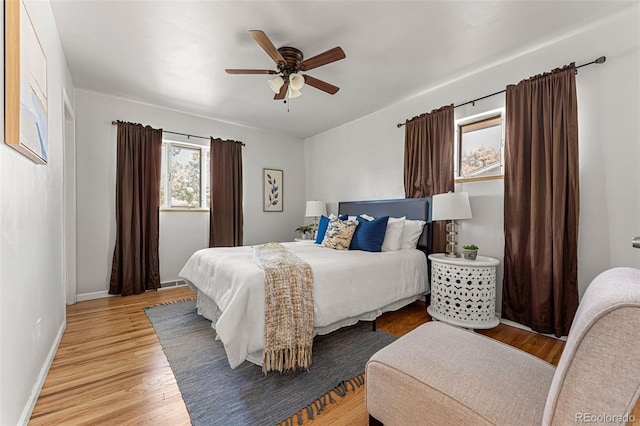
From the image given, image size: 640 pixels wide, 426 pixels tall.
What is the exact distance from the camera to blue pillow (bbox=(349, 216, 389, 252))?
313cm

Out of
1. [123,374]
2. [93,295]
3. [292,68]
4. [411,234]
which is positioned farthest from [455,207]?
[93,295]

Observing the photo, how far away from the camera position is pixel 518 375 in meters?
1.10

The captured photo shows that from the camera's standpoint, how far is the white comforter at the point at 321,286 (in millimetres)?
1833

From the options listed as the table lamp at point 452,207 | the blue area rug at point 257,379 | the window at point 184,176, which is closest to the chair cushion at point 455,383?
the blue area rug at point 257,379

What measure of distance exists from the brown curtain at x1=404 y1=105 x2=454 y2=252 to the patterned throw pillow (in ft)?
3.05

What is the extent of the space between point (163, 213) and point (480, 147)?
423cm

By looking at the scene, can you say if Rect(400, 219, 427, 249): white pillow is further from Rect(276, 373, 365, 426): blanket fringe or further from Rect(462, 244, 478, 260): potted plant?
Rect(276, 373, 365, 426): blanket fringe

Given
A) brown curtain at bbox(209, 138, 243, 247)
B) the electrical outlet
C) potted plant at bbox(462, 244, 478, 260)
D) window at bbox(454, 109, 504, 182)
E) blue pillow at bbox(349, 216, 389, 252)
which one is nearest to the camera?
the electrical outlet

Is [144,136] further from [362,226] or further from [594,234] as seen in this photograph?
[594,234]

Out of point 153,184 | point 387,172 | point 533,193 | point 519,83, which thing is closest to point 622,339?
point 533,193

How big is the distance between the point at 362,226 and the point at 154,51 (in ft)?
8.90

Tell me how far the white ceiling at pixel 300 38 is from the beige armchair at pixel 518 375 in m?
2.13

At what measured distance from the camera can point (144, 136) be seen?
152 inches

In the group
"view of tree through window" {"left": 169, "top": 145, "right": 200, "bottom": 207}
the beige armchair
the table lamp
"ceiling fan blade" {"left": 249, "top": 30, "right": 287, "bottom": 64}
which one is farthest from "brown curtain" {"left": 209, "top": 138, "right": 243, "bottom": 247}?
the beige armchair
